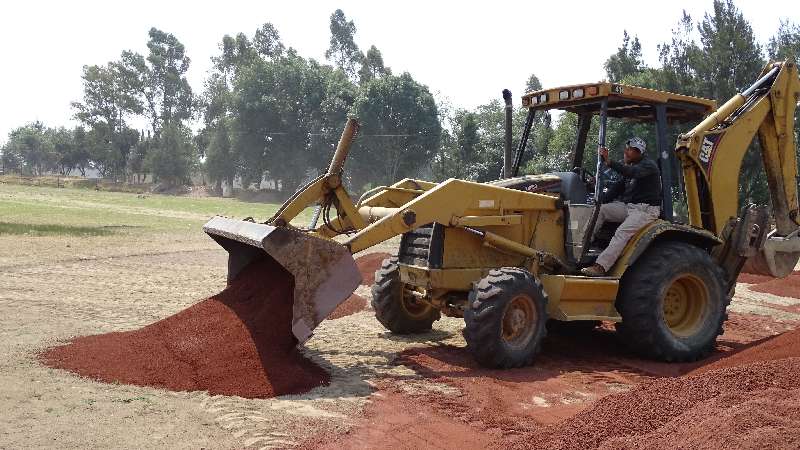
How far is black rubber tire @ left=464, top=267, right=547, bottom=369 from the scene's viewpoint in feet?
23.2

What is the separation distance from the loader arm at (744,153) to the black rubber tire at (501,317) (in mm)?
2813

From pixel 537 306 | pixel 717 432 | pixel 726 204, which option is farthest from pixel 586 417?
pixel 726 204

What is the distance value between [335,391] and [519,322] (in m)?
2.10

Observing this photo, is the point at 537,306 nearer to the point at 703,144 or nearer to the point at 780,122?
the point at 703,144

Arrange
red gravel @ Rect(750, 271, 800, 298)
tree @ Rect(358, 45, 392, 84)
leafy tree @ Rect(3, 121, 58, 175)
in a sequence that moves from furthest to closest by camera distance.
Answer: leafy tree @ Rect(3, 121, 58, 175), tree @ Rect(358, 45, 392, 84), red gravel @ Rect(750, 271, 800, 298)

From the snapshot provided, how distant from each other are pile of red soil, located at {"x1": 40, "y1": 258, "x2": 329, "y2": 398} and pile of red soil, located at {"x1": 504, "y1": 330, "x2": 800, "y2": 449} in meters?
2.40

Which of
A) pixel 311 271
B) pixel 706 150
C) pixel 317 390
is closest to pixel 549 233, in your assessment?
pixel 706 150

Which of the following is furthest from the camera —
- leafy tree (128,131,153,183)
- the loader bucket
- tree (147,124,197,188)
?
leafy tree (128,131,153,183)

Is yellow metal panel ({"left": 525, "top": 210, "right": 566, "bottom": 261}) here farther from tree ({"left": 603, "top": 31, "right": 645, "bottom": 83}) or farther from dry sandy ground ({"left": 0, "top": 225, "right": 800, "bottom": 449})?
tree ({"left": 603, "top": 31, "right": 645, "bottom": 83})

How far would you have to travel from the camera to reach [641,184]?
26.4 ft

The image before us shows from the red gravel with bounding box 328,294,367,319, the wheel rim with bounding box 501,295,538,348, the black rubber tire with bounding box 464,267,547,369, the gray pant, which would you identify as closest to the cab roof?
the gray pant

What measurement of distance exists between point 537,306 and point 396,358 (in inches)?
64.8

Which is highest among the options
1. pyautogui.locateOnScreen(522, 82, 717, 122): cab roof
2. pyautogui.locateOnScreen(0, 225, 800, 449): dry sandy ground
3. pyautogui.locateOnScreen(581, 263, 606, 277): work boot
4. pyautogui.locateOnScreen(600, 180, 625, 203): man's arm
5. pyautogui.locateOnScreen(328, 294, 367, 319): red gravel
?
pyautogui.locateOnScreen(522, 82, 717, 122): cab roof

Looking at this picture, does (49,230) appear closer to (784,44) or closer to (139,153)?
(784,44)
